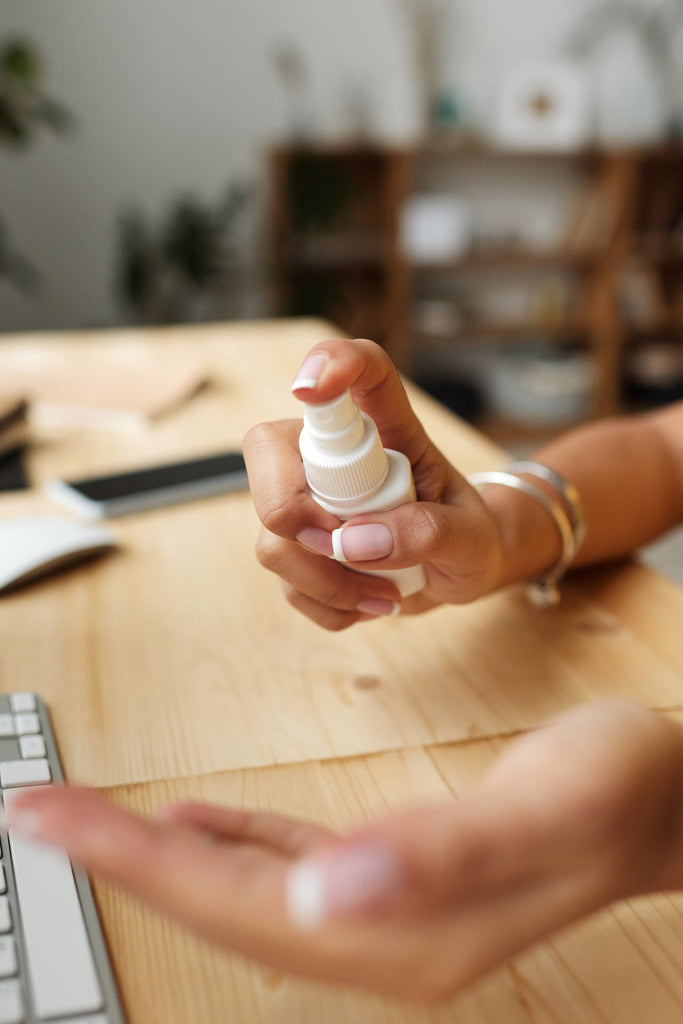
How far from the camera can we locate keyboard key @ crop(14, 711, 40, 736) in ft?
1.72

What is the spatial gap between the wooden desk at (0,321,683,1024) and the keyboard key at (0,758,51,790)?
25 millimetres

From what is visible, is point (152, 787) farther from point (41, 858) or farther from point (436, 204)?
point (436, 204)

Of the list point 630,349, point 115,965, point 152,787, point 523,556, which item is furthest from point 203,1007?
point 630,349

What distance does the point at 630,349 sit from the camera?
3.80 metres

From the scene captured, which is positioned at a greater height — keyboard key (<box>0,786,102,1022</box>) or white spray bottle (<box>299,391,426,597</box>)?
white spray bottle (<box>299,391,426,597</box>)

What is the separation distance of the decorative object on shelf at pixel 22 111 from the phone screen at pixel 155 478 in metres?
1.83

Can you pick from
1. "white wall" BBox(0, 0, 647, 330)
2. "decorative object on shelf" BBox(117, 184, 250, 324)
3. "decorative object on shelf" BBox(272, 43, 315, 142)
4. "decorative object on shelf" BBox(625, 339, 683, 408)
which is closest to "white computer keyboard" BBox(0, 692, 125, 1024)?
"decorative object on shelf" BBox(117, 184, 250, 324)

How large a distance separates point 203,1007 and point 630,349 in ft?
12.3

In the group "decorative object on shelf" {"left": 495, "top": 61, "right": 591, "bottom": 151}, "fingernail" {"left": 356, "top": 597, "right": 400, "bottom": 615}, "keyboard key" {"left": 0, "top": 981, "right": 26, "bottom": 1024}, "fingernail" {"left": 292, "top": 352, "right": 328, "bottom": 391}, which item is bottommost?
"decorative object on shelf" {"left": 495, "top": 61, "right": 591, "bottom": 151}

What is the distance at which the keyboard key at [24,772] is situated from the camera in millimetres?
479

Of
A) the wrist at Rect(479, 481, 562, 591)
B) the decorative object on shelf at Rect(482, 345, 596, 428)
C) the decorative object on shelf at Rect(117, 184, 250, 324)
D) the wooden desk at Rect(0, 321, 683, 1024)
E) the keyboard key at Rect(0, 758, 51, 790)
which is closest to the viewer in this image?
the wooden desk at Rect(0, 321, 683, 1024)

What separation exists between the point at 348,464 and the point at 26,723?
241 millimetres

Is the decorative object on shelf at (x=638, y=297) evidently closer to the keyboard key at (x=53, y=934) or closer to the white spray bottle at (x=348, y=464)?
the white spray bottle at (x=348, y=464)

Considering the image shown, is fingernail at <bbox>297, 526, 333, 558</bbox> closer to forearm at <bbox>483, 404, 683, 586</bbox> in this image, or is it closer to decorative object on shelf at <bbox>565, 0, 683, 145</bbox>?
forearm at <bbox>483, 404, 683, 586</bbox>
